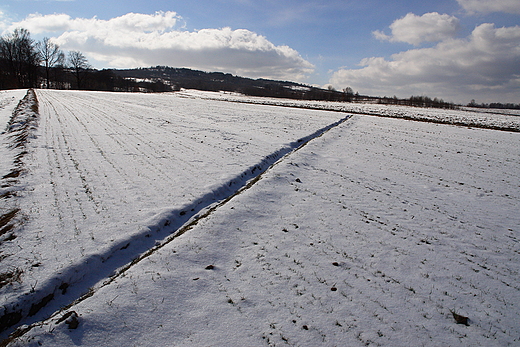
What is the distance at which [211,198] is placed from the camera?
8.81m

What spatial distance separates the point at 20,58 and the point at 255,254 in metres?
105

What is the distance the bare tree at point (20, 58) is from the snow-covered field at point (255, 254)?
90741 millimetres

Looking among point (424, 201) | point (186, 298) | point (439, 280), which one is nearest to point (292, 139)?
point (424, 201)

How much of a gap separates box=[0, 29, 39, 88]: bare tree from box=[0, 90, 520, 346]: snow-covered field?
298ft

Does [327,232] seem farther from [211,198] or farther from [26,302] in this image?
[26,302]

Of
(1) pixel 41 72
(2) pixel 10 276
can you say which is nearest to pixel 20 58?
(1) pixel 41 72

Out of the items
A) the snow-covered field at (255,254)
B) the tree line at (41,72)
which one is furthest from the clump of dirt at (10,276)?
the tree line at (41,72)

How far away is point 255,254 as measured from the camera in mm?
5879

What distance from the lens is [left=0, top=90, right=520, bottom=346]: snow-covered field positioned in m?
4.12

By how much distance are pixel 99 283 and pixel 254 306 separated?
10.4 ft

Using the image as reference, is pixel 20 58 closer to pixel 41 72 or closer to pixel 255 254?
→ pixel 41 72

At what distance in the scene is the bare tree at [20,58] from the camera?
72875 mm

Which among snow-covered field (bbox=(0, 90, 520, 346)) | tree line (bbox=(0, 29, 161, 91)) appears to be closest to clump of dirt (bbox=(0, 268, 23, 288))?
snow-covered field (bbox=(0, 90, 520, 346))

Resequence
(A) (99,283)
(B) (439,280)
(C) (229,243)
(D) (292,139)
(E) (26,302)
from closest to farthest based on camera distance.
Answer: (E) (26,302) → (A) (99,283) → (B) (439,280) → (C) (229,243) → (D) (292,139)
